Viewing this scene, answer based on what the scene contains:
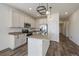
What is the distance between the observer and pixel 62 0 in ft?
2.51

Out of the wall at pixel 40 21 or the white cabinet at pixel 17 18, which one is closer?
the white cabinet at pixel 17 18

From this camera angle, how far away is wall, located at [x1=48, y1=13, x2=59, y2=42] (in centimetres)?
514

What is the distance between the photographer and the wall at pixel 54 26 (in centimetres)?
514

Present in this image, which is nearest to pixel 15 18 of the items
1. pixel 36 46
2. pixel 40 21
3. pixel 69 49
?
pixel 40 21

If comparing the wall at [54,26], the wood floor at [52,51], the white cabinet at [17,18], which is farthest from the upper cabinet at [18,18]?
the wall at [54,26]

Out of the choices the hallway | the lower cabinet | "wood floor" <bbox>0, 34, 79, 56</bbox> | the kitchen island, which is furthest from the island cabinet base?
the lower cabinet

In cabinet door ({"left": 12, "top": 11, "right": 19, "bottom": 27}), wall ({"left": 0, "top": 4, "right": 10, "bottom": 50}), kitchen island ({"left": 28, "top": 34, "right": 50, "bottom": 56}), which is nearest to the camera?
kitchen island ({"left": 28, "top": 34, "right": 50, "bottom": 56})

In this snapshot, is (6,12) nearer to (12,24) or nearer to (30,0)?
(12,24)

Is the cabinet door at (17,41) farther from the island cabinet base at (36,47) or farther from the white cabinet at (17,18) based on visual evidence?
the island cabinet base at (36,47)

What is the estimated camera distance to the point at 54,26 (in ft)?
17.1

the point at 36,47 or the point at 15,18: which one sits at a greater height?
the point at 15,18

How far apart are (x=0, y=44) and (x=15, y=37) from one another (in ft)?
2.12

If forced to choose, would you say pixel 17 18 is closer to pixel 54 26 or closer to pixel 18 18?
pixel 18 18

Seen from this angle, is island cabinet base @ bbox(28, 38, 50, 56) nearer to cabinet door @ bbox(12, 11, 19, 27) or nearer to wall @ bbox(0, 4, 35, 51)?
wall @ bbox(0, 4, 35, 51)
